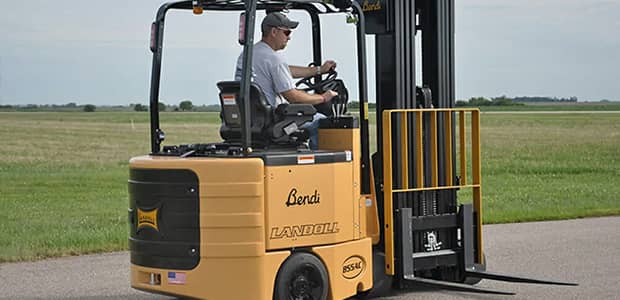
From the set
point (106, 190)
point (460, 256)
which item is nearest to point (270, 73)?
point (460, 256)

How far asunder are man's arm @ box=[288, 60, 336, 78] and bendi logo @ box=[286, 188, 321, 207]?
1214mm

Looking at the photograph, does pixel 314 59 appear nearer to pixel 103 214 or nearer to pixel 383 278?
pixel 383 278

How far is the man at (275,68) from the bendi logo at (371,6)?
0.98m

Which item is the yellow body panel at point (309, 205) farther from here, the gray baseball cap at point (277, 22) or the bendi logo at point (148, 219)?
the gray baseball cap at point (277, 22)

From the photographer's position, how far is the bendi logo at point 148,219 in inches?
299

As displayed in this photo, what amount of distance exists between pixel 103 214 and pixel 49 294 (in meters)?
6.40

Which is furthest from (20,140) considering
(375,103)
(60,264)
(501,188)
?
(375,103)

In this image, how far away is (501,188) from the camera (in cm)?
2058

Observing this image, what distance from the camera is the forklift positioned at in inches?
291

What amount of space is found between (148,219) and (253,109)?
1.13 meters

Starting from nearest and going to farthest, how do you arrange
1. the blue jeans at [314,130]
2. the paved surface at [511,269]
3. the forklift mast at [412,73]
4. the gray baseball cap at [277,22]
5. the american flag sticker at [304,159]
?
1. the american flag sticker at [304,159]
2. the gray baseball cap at [277,22]
3. the blue jeans at [314,130]
4. the forklift mast at [412,73]
5. the paved surface at [511,269]

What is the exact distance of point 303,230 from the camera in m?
7.69

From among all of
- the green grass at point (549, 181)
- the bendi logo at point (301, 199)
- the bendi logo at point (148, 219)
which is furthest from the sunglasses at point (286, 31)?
the green grass at point (549, 181)

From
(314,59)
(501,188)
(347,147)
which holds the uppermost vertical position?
(314,59)
